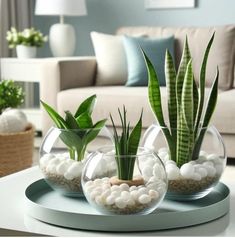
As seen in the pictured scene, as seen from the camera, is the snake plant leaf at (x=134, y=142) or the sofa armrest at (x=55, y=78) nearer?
the snake plant leaf at (x=134, y=142)

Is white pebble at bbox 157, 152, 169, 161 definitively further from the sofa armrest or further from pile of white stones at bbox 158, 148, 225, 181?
the sofa armrest

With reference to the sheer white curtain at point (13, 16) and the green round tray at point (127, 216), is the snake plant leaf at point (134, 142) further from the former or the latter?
the sheer white curtain at point (13, 16)

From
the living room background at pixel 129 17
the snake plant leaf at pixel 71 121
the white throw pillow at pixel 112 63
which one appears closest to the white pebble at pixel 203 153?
the snake plant leaf at pixel 71 121

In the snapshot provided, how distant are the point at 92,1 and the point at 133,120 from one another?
1781 mm

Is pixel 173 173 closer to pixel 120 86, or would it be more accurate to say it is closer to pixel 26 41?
pixel 120 86

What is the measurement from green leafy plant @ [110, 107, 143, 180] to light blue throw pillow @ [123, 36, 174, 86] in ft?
9.39

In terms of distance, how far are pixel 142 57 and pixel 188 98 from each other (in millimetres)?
2792

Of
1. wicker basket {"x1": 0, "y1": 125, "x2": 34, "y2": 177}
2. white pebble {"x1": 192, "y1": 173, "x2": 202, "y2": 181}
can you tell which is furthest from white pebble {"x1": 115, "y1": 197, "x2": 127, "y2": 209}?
wicker basket {"x1": 0, "y1": 125, "x2": 34, "y2": 177}

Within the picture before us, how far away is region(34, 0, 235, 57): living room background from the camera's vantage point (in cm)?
480

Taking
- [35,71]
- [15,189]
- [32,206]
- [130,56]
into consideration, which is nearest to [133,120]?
[130,56]

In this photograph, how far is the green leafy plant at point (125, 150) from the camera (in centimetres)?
139

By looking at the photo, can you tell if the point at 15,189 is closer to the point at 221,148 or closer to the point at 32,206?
the point at 32,206

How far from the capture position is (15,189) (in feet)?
5.66

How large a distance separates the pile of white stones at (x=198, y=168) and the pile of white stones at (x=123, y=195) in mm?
108
